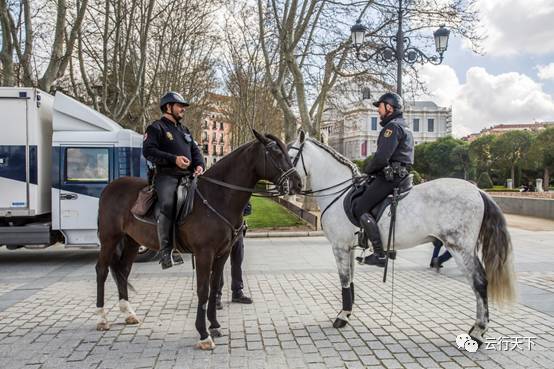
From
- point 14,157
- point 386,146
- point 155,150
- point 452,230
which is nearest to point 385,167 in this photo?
point 386,146

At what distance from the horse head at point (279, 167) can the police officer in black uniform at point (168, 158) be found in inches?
36.4

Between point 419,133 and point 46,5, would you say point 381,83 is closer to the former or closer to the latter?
point 46,5

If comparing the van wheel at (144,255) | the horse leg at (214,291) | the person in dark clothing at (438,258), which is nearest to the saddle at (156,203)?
the horse leg at (214,291)

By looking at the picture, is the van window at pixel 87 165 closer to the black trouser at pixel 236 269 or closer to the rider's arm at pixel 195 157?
the black trouser at pixel 236 269

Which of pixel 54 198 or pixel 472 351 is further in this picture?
pixel 54 198

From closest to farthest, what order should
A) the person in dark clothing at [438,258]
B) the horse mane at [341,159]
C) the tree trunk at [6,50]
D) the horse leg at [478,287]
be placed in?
the horse leg at [478,287] → the horse mane at [341,159] → the person in dark clothing at [438,258] → the tree trunk at [6,50]

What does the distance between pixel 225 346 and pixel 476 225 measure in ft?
10.8

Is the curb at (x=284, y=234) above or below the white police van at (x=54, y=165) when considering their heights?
below

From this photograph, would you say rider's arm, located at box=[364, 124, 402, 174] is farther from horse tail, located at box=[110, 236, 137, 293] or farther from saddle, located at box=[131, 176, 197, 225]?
horse tail, located at box=[110, 236, 137, 293]

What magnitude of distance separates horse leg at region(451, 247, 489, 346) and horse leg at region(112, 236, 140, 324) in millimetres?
4244

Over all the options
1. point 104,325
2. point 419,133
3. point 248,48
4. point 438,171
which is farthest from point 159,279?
point 419,133

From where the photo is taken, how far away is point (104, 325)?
556cm

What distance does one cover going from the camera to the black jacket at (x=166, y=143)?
517cm

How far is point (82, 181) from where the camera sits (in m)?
10.2
